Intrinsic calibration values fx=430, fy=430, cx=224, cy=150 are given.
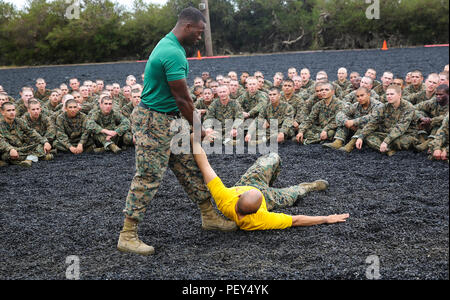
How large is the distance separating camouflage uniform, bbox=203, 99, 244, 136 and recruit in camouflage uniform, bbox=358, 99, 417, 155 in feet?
7.93

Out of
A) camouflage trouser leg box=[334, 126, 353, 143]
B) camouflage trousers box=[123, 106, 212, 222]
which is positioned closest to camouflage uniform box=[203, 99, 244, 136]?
camouflage trouser leg box=[334, 126, 353, 143]

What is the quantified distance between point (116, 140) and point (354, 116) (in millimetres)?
4325

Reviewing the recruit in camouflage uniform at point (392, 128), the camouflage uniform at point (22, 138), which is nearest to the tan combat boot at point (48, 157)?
the camouflage uniform at point (22, 138)

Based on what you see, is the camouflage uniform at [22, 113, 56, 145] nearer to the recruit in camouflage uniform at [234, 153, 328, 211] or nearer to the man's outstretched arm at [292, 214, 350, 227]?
the recruit in camouflage uniform at [234, 153, 328, 211]

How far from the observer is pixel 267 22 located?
3788 cm

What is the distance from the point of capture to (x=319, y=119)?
7.79m

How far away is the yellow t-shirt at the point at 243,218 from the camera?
3.73 meters

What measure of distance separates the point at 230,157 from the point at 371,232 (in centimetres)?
343

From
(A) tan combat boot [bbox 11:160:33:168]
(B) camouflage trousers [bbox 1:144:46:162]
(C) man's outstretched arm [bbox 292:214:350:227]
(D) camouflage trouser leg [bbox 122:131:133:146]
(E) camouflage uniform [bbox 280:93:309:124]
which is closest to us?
(C) man's outstretched arm [bbox 292:214:350:227]

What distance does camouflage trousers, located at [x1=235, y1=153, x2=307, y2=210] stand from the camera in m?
4.36

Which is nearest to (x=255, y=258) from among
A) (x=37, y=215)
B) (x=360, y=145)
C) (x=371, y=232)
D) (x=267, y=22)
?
(x=371, y=232)

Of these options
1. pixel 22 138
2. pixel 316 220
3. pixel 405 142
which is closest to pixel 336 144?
pixel 405 142

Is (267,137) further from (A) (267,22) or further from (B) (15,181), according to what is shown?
(A) (267,22)

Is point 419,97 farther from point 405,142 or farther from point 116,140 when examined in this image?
point 116,140
